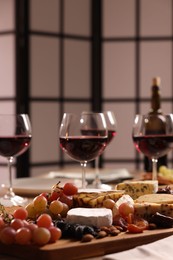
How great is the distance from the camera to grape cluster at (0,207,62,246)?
985 millimetres

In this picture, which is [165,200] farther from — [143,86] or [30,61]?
[143,86]

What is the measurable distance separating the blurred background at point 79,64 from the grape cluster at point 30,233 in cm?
366

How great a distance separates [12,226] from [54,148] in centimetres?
393

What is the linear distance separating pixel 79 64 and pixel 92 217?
3.95 metres

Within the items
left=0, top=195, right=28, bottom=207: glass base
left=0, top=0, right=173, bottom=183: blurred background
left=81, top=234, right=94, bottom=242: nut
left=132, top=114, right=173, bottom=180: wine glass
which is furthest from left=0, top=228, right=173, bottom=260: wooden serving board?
left=0, top=0, right=173, bottom=183: blurred background

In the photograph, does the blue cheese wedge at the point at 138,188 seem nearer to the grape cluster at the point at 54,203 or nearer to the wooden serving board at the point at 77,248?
the grape cluster at the point at 54,203

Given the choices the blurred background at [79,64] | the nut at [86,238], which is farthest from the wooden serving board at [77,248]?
the blurred background at [79,64]

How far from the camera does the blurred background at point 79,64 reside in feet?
15.5

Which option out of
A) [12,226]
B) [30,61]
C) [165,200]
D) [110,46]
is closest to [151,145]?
[165,200]

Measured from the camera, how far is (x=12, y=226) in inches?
40.6

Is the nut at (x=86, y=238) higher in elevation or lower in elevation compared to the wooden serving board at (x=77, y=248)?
higher

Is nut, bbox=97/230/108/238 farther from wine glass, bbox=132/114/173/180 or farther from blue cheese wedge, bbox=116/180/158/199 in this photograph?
wine glass, bbox=132/114/173/180

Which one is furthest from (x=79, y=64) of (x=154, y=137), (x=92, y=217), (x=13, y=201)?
(x=92, y=217)

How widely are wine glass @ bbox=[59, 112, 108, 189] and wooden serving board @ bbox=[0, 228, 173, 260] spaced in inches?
21.1
